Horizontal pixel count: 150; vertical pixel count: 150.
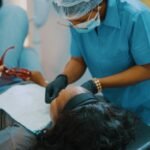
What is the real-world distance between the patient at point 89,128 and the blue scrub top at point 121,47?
1.27ft

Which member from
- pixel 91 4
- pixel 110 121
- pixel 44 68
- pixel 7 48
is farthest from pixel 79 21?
pixel 44 68

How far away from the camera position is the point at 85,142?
37.8 inches

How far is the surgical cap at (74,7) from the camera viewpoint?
1.29 metres

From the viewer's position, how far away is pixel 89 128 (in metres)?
0.96

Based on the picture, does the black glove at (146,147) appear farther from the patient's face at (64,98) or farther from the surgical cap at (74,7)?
the surgical cap at (74,7)

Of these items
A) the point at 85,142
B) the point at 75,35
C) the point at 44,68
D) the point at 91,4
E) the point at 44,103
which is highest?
the point at 91,4

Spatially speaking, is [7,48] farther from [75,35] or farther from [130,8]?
[130,8]

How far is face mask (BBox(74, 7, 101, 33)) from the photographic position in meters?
1.35

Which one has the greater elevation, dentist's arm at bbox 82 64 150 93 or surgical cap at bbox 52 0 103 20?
surgical cap at bbox 52 0 103 20

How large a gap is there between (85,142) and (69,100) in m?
0.21

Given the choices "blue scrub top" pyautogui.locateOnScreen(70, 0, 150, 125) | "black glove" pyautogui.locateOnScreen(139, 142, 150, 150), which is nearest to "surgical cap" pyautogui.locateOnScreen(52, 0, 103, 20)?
"blue scrub top" pyautogui.locateOnScreen(70, 0, 150, 125)

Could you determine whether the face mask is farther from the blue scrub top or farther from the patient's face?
the patient's face

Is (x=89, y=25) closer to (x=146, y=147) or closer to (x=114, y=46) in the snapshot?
(x=114, y=46)

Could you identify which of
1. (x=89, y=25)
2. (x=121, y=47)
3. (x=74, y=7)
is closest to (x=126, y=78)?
(x=121, y=47)
